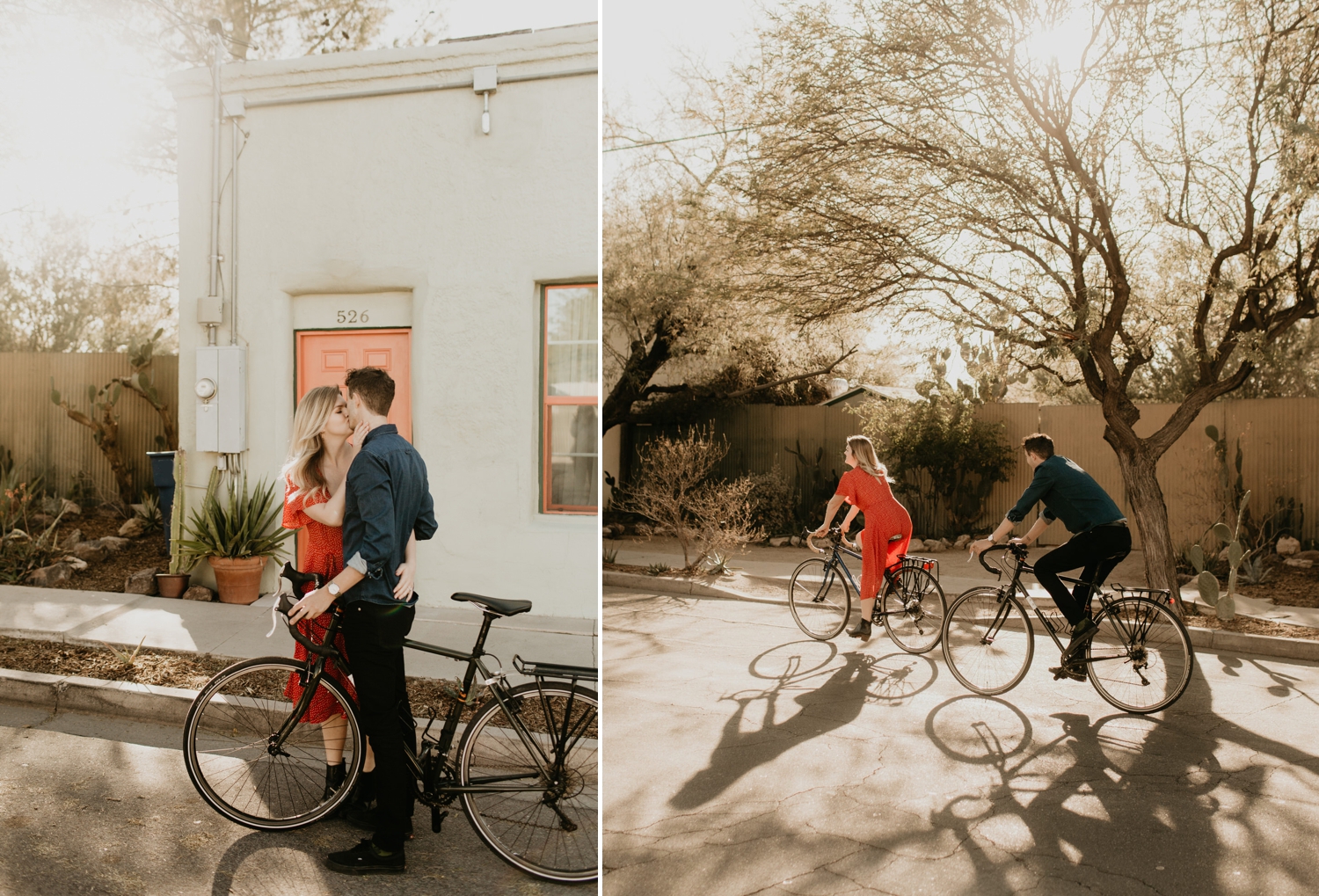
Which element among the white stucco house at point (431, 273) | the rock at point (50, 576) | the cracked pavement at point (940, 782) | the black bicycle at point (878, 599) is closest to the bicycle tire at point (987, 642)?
the cracked pavement at point (940, 782)

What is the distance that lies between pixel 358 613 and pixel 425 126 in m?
4.91

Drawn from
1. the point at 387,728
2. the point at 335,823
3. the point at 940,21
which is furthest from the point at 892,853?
the point at 940,21

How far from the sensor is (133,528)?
911cm

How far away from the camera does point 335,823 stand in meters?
3.68

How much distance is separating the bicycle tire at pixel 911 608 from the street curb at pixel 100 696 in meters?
4.30

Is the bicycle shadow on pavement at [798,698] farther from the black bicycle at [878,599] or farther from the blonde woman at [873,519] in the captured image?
the blonde woman at [873,519]

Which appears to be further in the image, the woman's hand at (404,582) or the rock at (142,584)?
the rock at (142,584)

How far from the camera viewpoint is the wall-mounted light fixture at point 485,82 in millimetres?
6879

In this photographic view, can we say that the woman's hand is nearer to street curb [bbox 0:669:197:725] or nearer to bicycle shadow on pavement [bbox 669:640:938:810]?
bicycle shadow on pavement [bbox 669:640:938:810]

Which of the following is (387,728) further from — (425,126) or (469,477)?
(425,126)

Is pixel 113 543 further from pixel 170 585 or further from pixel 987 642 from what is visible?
pixel 987 642

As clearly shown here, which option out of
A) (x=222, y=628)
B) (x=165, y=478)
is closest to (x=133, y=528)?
(x=165, y=478)

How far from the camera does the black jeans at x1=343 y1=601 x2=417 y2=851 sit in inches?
129

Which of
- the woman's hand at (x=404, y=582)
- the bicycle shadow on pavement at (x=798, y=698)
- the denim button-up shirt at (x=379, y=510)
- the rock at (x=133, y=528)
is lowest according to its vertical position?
the bicycle shadow on pavement at (x=798, y=698)
